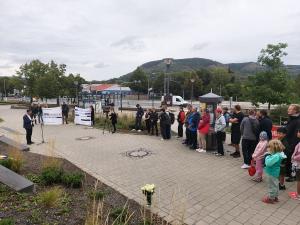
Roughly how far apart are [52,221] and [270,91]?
2117 centimetres

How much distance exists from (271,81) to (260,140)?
17.5m

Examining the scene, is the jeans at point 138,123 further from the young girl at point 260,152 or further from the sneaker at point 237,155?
the young girl at point 260,152

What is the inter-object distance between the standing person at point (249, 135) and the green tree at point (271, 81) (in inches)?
599

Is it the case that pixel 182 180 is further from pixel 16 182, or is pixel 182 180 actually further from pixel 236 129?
pixel 16 182

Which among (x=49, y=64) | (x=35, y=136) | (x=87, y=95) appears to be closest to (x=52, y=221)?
(x=35, y=136)

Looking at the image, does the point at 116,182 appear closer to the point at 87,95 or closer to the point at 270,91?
the point at 270,91

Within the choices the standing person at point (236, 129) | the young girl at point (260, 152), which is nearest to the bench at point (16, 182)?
the young girl at point (260, 152)

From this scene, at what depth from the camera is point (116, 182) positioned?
7598mm

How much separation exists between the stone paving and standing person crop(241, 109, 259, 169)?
1.55ft

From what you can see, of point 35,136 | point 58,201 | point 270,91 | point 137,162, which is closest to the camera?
point 58,201

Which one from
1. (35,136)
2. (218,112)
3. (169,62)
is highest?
(169,62)

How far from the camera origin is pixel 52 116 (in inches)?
799

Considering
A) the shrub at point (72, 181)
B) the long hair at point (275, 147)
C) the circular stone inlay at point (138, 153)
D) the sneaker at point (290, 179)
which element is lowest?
the circular stone inlay at point (138, 153)

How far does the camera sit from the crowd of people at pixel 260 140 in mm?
6098
